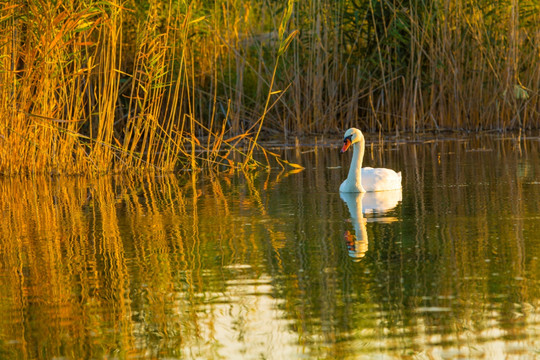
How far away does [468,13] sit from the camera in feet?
44.2

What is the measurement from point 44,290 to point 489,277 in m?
1.90

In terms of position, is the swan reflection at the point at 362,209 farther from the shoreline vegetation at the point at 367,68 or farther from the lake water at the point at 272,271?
the shoreline vegetation at the point at 367,68

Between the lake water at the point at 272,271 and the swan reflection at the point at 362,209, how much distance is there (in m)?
0.01

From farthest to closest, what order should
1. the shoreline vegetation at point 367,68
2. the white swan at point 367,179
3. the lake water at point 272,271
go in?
1. the shoreline vegetation at point 367,68
2. the white swan at point 367,179
3. the lake water at point 272,271

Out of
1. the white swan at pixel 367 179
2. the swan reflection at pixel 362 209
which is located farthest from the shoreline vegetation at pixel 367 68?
the swan reflection at pixel 362 209

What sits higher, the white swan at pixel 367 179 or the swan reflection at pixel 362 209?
the white swan at pixel 367 179

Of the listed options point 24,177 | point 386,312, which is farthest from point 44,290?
point 24,177

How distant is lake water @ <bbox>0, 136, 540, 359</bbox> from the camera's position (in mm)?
3473

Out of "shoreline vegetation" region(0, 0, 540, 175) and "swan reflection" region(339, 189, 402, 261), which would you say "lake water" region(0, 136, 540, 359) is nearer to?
"swan reflection" region(339, 189, 402, 261)

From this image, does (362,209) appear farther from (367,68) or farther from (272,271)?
(367,68)

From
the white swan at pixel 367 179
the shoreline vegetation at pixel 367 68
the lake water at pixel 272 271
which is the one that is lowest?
the lake water at pixel 272 271

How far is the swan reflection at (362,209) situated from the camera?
5.23 metres

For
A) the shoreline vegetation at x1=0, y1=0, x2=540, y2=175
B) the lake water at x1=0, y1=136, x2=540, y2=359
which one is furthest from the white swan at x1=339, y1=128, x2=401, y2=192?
the shoreline vegetation at x1=0, y1=0, x2=540, y2=175

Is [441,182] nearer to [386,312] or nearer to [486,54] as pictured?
[386,312]
